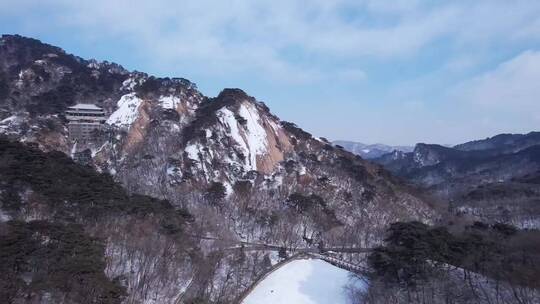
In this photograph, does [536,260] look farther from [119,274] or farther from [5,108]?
[5,108]

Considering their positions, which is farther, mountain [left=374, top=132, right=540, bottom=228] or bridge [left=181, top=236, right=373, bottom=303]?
mountain [left=374, top=132, right=540, bottom=228]

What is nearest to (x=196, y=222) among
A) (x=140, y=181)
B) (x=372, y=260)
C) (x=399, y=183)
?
(x=140, y=181)

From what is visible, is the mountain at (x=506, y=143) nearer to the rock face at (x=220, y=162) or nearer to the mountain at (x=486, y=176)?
the mountain at (x=486, y=176)

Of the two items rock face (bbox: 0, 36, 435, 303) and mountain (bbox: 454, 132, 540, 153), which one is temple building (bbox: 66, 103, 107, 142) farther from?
mountain (bbox: 454, 132, 540, 153)

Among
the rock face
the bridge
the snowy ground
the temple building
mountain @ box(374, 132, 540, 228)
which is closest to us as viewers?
the snowy ground

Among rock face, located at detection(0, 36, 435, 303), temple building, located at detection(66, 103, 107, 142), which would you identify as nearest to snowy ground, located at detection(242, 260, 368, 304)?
rock face, located at detection(0, 36, 435, 303)

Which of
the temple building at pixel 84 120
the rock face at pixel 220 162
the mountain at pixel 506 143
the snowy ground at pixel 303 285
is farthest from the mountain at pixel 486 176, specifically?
the temple building at pixel 84 120
